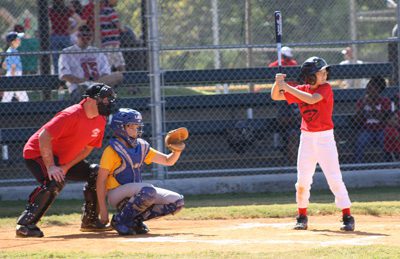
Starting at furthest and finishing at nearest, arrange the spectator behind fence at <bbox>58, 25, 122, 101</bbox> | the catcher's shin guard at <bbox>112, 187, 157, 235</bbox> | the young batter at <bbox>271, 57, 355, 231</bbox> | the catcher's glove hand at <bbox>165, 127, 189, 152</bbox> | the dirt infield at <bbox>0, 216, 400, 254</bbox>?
the spectator behind fence at <bbox>58, 25, 122, 101</bbox> < the catcher's glove hand at <bbox>165, 127, 189, 152</bbox> < the young batter at <bbox>271, 57, 355, 231</bbox> < the catcher's shin guard at <bbox>112, 187, 157, 235</bbox> < the dirt infield at <bbox>0, 216, 400, 254</bbox>

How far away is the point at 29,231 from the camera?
7.87 metres

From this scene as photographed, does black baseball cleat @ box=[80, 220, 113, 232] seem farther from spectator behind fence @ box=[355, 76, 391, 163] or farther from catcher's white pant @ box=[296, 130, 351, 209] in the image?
Answer: spectator behind fence @ box=[355, 76, 391, 163]

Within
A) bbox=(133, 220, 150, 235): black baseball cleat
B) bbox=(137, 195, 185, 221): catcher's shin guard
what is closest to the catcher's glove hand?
bbox=(137, 195, 185, 221): catcher's shin guard

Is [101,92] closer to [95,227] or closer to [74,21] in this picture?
[95,227]

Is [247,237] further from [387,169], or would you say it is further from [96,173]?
[387,169]

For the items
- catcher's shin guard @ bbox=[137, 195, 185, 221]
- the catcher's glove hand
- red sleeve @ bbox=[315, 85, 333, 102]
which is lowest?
catcher's shin guard @ bbox=[137, 195, 185, 221]

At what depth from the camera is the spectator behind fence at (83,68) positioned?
38.7 ft

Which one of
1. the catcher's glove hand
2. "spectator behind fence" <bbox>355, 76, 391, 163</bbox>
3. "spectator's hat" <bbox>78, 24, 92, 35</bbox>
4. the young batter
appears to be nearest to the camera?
the young batter

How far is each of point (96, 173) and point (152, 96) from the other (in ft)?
10.6

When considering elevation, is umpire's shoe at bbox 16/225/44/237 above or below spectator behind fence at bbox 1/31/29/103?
below

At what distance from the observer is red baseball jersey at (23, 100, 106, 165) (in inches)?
308

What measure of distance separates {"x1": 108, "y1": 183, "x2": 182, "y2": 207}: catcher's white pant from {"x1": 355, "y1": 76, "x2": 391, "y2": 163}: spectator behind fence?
477 cm

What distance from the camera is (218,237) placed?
755 cm

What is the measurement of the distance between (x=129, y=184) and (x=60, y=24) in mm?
5973
